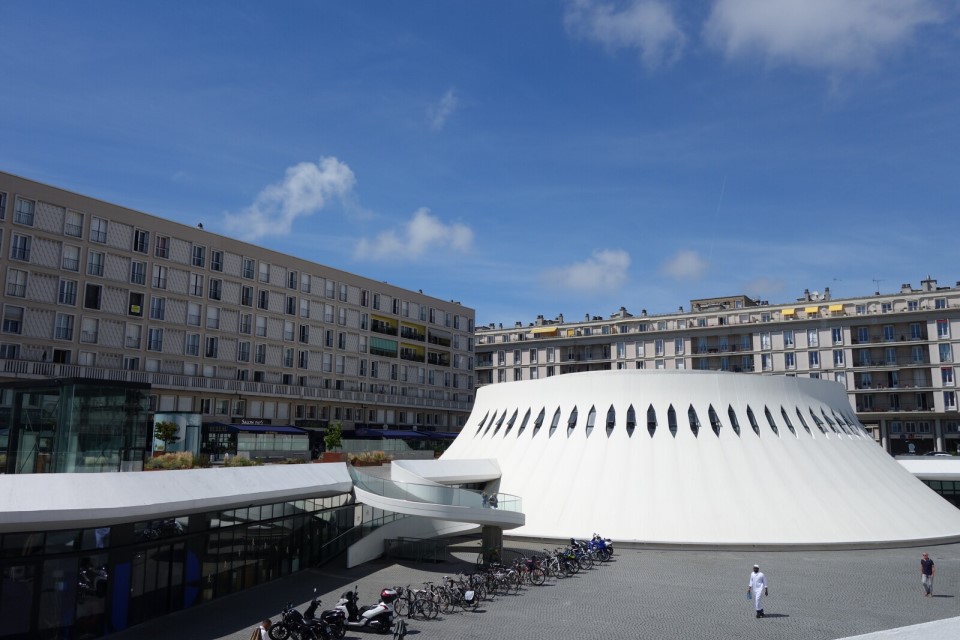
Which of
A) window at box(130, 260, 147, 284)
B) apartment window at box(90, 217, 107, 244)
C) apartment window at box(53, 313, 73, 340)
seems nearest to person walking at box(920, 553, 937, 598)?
apartment window at box(53, 313, 73, 340)

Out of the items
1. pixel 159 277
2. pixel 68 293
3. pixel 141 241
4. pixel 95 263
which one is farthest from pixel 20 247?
pixel 159 277

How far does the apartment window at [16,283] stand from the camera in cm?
5116

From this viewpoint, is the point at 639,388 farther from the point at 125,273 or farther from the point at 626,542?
the point at 125,273

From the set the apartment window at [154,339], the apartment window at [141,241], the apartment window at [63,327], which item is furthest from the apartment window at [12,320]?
the apartment window at [141,241]

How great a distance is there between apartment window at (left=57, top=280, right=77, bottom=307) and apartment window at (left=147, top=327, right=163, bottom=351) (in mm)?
5938

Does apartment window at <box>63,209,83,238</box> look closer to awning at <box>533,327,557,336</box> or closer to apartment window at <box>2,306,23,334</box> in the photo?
apartment window at <box>2,306,23,334</box>

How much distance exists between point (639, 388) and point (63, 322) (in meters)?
38.9

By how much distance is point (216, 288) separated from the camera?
2511 inches

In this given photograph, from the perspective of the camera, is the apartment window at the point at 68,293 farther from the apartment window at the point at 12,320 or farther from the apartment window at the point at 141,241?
the apartment window at the point at 141,241

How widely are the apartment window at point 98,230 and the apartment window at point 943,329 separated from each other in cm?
7756

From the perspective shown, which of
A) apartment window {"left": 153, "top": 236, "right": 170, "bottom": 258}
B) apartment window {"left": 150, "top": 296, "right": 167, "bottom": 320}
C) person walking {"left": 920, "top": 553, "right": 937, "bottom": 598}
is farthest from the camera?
apartment window {"left": 153, "top": 236, "right": 170, "bottom": 258}

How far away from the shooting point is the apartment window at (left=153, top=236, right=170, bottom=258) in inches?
2350

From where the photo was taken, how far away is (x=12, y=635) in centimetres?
1775

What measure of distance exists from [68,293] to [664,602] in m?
46.4
